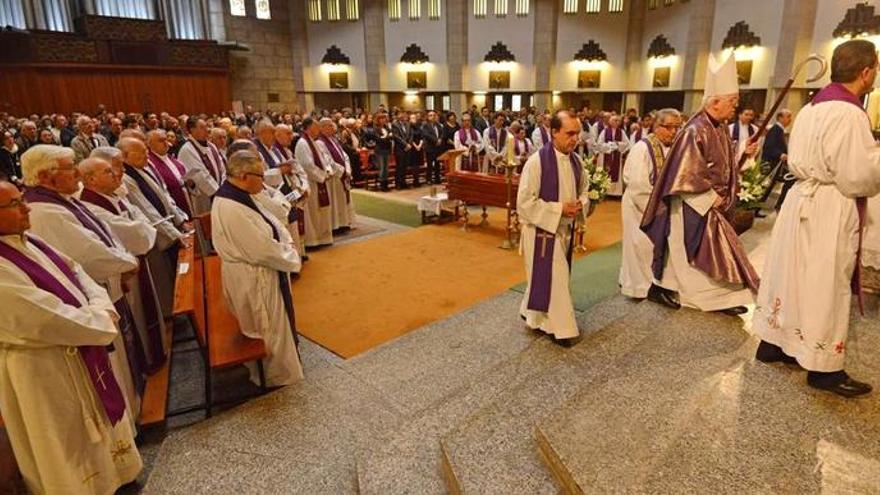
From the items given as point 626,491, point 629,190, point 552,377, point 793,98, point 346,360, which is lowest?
point 346,360

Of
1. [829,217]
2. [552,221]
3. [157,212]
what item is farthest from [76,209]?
[829,217]

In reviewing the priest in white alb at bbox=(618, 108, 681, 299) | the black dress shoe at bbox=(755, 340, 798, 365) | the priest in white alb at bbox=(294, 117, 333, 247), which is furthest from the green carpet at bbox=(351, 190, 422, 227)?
the black dress shoe at bbox=(755, 340, 798, 365)

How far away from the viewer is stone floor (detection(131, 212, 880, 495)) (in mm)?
2160

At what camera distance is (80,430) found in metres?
2.48

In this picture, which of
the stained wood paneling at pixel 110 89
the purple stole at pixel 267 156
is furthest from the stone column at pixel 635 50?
the purple stole at pixel 267 156

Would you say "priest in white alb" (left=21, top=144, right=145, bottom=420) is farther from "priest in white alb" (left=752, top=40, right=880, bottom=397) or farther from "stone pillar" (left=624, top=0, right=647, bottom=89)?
"stone pillar" (left=624, top=0, right=647, bottom=89)

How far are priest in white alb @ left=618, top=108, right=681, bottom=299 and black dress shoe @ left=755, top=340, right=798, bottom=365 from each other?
1.66 m

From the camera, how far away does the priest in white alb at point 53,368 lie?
219 cm

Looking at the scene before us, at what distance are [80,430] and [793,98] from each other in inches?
685

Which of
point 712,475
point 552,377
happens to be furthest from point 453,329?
point 712,475

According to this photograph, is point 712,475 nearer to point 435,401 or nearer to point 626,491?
point 626,491

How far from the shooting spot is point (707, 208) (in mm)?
3840

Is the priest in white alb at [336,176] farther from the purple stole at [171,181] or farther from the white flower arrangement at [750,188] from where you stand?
the white flower arrangement at [750,188]

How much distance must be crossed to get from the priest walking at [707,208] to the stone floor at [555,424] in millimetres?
272
